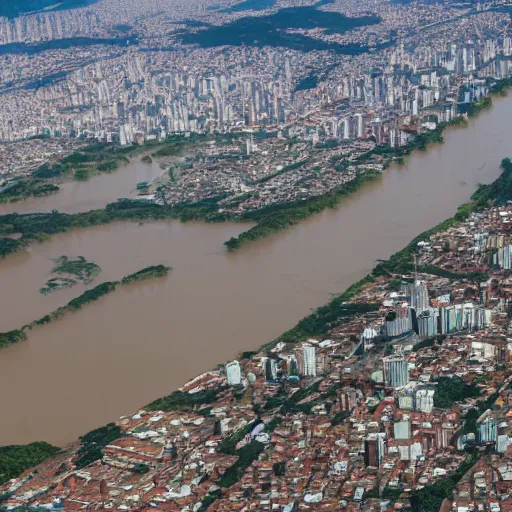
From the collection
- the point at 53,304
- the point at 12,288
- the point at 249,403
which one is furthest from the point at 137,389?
the point at 12,288

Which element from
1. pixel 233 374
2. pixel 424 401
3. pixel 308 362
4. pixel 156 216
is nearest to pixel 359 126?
pixel 156 216

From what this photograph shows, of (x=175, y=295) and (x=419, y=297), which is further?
(x=175, y=295)

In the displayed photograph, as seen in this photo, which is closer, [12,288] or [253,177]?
[12,288]

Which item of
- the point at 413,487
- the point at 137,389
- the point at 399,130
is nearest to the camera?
the point at 413,487

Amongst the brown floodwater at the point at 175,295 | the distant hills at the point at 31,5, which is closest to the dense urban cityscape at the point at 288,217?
the brown floodwater at the point at 175,295

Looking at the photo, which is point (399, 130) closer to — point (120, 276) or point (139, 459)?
point (120, 276)

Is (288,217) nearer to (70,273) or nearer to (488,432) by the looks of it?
(70,273)

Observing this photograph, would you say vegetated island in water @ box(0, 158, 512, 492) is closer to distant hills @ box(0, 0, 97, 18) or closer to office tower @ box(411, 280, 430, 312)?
office tower @ box(411, 280, 430, 312)
